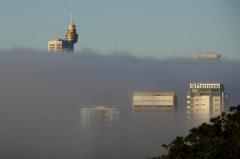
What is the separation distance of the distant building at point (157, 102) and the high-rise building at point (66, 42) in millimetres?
24990

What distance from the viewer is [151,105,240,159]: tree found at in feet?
37.3

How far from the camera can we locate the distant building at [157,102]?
8469 cm

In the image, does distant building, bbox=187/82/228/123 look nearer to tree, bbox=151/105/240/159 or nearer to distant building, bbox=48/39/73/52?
distant building, bbox=48/39/73/52

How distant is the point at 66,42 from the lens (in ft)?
370

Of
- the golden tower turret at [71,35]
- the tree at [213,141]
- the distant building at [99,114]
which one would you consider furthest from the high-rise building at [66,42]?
the tree at [213,141]

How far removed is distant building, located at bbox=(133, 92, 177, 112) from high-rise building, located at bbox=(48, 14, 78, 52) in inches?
984

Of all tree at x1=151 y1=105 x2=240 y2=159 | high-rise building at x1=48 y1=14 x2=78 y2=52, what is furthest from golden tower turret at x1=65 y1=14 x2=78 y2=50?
tree at x1=151 y1=105 x2=240 y2=159

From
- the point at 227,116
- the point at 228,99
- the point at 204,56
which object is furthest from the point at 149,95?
the point at 227,116

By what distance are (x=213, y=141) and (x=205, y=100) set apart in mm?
75320

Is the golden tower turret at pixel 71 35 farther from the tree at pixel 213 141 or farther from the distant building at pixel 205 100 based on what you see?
the tree at pixel 213 141

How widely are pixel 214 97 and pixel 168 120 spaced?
588 cm

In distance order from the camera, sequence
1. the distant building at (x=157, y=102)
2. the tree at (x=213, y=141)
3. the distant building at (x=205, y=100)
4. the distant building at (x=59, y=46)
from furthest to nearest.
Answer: the distant building at (x=59, y=46) → the distant building at (x=157, y=102) → the distant building at (x=205, y=100) → the tree at (x=213, y=141)

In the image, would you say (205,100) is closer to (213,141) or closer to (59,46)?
(59,46)

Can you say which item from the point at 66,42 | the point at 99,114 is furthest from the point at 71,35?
the point at 99,114
